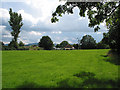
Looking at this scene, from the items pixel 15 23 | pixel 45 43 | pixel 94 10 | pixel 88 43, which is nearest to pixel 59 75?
pixel 94 10

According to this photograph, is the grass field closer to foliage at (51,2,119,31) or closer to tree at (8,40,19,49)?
foliage at (51,2,119,31)

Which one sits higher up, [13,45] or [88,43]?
[88,43]

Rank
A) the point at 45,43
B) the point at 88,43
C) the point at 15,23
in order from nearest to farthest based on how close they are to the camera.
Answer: the point at 15,23, the point at 88,43, the point at 45,43

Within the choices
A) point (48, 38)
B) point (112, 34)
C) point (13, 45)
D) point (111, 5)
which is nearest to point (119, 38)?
point (112, 34)

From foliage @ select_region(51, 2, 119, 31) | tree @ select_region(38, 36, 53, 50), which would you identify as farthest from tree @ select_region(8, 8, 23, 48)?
foliage @ select_region(51, 2, 119, 31)

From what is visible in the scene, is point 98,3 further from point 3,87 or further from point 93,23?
point 3,87

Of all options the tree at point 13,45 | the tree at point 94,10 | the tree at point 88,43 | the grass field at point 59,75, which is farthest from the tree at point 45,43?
the tree at point 94,10

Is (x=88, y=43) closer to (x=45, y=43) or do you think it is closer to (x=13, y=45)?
(x=45, y=43)

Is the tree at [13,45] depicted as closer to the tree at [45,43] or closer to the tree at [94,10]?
the tree at [45,43]

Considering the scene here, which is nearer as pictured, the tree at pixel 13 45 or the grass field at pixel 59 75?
the grass field at pixel 59 75

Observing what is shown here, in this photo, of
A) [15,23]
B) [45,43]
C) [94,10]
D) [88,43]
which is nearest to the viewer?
[94,10]

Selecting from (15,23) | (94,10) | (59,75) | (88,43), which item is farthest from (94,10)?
(88,43)

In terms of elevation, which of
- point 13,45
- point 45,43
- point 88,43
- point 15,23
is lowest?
point 13,45

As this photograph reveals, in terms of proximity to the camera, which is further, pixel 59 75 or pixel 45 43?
pixel 45 43
